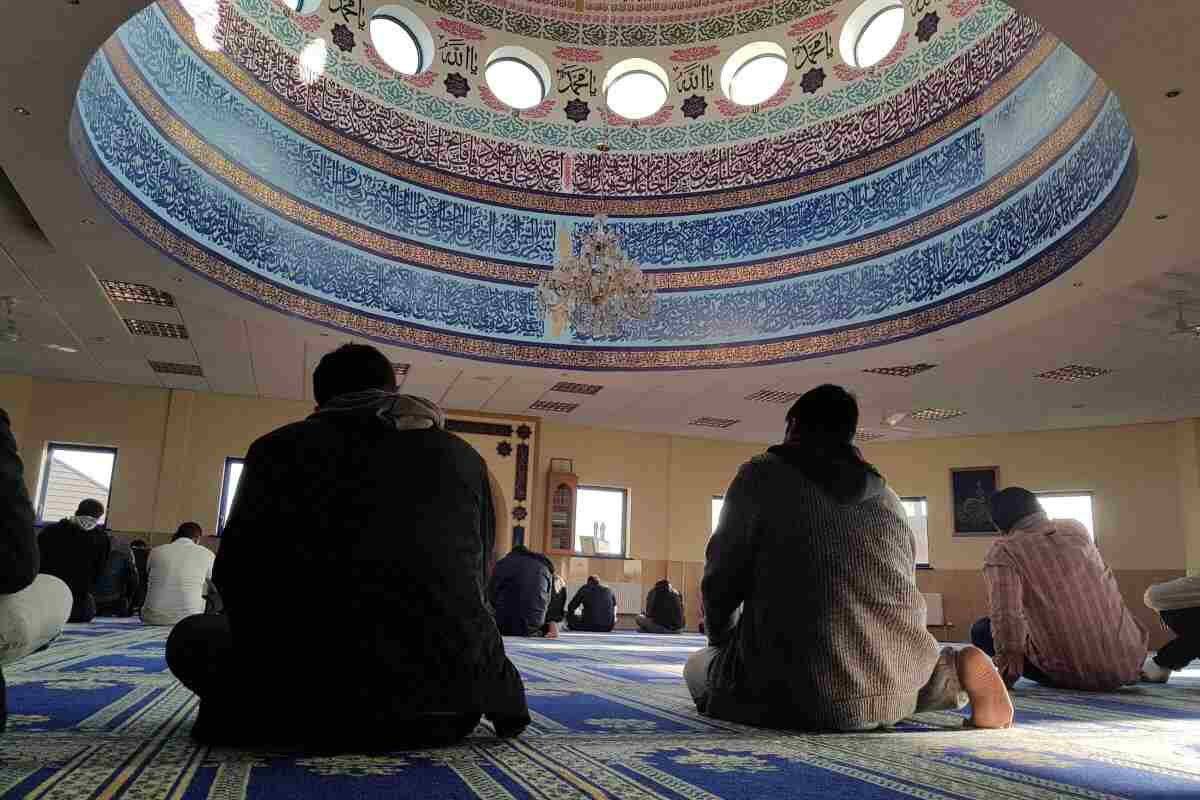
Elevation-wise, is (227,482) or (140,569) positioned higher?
(227,482)

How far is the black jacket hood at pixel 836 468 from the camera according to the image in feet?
7.09

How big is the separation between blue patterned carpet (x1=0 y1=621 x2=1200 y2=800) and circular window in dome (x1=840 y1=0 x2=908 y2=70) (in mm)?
6175

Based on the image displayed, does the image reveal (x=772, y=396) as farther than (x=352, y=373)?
Yes

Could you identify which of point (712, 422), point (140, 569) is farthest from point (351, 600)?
point (712, 422)

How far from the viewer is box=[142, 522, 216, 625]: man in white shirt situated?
6.31 m

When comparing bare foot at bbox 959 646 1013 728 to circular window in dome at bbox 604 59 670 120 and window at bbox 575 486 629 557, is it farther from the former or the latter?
window at bbox 575 486 629 557

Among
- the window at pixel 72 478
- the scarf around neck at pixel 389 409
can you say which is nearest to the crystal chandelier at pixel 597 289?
the scarf around neck at pixel 389 409

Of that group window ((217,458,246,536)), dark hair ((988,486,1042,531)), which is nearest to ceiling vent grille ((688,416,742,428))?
window ((217,458,246,536))

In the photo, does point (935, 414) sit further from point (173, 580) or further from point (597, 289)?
point (173, 580)

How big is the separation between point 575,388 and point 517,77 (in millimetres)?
3137

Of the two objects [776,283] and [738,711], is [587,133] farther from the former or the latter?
[738,711]

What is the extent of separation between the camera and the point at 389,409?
69.4 inches

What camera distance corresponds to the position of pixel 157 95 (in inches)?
247

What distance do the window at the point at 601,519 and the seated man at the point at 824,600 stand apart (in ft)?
30.4
